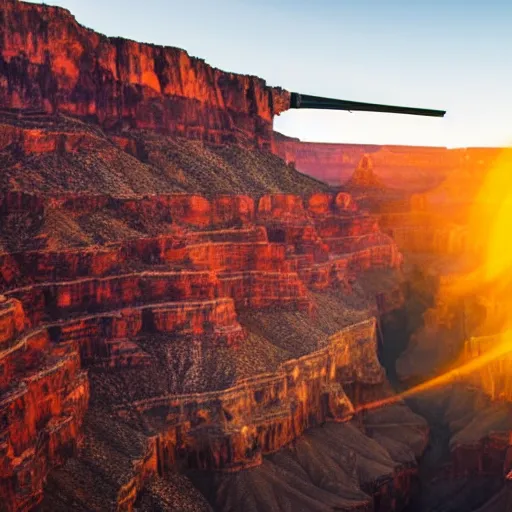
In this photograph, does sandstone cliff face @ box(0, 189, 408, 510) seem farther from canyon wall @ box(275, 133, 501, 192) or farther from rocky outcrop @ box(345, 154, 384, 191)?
canyon wall @ box(275, 133, 501, 192)

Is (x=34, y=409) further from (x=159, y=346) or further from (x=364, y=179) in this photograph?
(x=364, y=179)

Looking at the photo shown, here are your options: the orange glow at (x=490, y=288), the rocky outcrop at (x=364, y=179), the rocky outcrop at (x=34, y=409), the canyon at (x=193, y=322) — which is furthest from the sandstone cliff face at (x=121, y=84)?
the orange glow at (x=490, y=288)

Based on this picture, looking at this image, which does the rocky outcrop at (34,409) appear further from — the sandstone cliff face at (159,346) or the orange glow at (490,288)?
the orange glow at (490,288)

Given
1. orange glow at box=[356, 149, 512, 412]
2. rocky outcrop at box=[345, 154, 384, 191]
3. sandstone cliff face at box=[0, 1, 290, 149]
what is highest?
sandstone cliff face at box=[0, 1, 290, 149]

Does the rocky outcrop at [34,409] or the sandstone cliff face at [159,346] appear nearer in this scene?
the rocky outcrop at [34,409]

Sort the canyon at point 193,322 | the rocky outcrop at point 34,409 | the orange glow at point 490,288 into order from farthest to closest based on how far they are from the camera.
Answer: the orange glow at point 490,288, the canyon at point 193,322, the rocky outcrop at point 34,409

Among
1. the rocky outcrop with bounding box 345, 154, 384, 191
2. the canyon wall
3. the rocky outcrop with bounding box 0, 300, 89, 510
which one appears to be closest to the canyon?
the rocky outcrop with bounding box 0, 300, 89, 510
